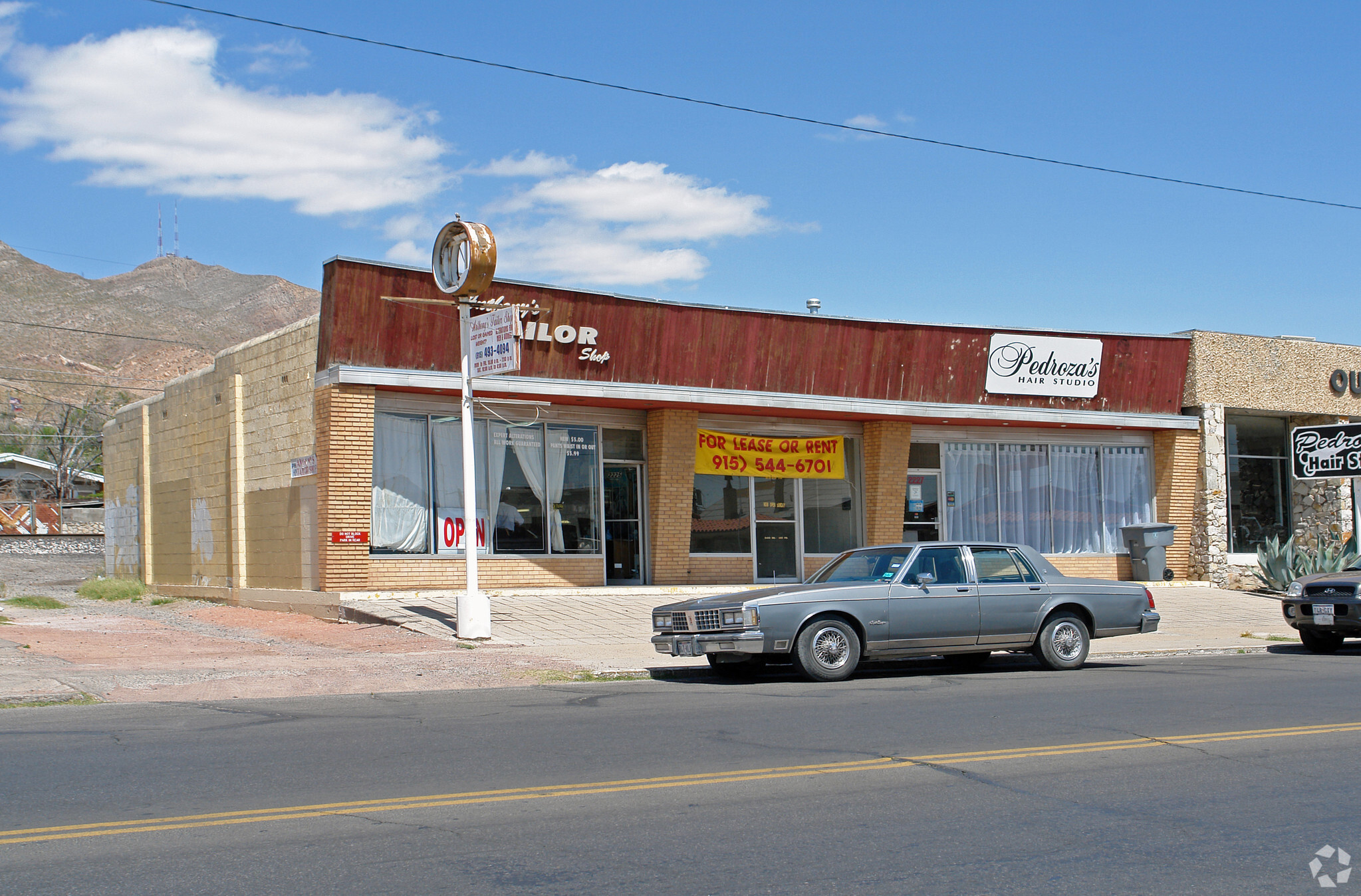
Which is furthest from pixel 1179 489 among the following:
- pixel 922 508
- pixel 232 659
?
pixel 232 659

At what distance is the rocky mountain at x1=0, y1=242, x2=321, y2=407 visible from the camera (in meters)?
94.6

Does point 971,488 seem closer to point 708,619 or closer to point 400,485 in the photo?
point 400,485

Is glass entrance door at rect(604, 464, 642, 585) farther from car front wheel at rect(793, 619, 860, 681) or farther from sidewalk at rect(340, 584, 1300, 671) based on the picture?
car front wheel at rect(793, 619, 860, 681)

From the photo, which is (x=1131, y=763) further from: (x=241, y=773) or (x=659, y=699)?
(x=241, y=773)

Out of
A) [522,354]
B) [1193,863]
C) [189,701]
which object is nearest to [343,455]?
[522,354]

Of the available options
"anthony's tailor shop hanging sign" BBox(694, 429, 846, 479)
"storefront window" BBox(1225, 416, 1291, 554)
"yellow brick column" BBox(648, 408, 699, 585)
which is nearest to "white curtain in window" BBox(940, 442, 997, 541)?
"anthony's tailor shop hanging sign" BBox(694, 429, 846, 479)

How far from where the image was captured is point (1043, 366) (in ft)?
80.8

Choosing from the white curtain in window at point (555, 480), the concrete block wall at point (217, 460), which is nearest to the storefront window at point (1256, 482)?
the white curtain in window at point (555, 480)

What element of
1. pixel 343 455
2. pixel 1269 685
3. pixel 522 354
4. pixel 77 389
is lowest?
pixel 1269 685

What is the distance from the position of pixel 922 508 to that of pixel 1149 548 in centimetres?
526

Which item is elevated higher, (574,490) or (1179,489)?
(574,490)

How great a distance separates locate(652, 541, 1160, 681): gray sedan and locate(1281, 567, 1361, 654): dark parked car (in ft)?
11.2

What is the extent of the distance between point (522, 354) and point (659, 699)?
32.5 feet

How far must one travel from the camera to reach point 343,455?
58.6ft
